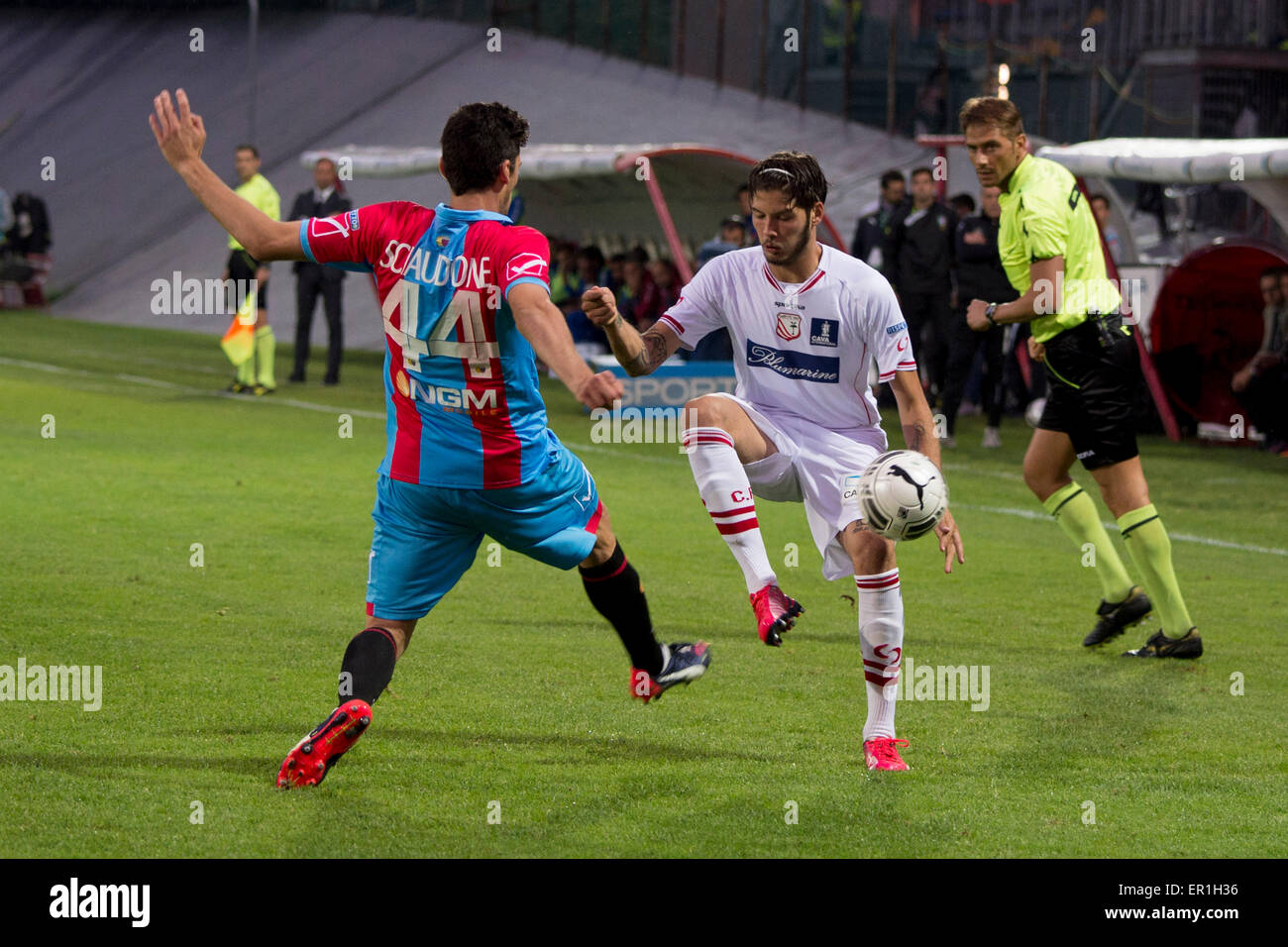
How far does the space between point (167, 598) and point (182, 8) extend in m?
37.8

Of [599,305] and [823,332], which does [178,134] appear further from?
[823,332]

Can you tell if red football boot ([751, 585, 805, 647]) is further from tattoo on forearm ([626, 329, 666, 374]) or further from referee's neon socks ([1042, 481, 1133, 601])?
referee's neon socks ([1042, 481, 1133, 601])

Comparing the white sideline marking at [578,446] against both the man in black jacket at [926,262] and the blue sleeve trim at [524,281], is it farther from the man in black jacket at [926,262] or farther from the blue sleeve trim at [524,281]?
the blue sleeve trim at [524,281]

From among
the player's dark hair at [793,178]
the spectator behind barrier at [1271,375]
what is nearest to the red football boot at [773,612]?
the player's dark hair at [793,178]

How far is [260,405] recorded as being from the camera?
16.1 metres

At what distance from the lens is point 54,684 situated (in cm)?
589

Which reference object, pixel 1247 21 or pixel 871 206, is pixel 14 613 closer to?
pixel 871 206

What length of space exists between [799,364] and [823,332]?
0.17 metres

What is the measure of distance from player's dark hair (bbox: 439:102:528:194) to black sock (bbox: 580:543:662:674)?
130 cm

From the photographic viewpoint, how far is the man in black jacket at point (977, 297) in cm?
1462

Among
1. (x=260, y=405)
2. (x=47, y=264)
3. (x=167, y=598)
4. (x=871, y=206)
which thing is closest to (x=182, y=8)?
(x=47, y=264)

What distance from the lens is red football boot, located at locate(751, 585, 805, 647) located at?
5207mm

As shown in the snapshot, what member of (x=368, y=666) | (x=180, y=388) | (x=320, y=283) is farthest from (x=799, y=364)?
(x=180, y=388)

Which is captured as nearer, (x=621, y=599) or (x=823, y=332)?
(x=621, y=599)
